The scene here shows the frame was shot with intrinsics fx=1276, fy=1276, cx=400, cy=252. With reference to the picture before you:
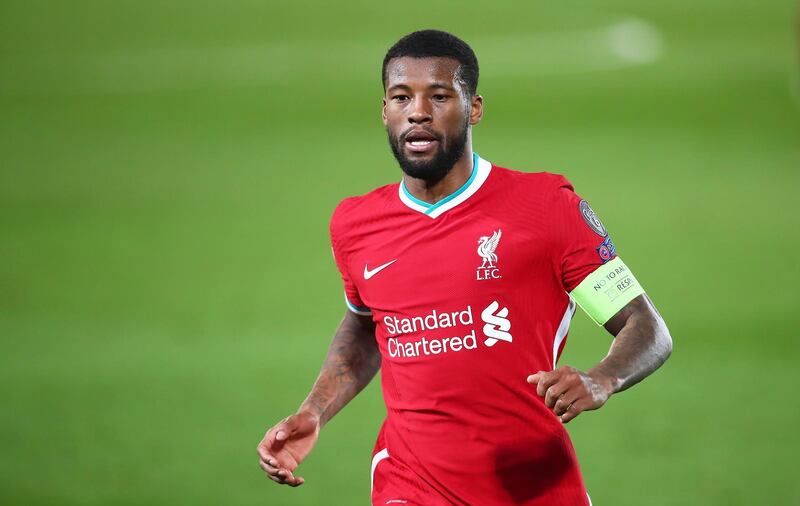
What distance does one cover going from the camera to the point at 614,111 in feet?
50.2

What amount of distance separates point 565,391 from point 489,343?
58 centimetres

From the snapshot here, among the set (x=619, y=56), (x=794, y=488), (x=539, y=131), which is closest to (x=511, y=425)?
(x=794, y=488)

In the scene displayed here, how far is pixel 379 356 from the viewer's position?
4918 mm

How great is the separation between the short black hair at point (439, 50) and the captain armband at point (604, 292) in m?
0.81

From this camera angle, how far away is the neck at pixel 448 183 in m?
4.38

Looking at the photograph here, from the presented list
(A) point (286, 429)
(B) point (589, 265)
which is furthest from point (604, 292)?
(A) point (286, 429)

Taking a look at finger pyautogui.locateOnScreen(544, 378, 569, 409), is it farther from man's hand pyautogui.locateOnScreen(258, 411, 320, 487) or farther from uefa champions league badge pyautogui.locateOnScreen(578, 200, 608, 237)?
man's hand pyautogui.locateOnScreen(258, 411, 320, 487)

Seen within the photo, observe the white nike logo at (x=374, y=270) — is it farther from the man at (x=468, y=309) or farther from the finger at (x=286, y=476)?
the finger at (x=286, y=476)

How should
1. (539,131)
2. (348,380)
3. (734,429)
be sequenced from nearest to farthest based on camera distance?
1. (348,380)
2. (734,429)
3. (539,131)

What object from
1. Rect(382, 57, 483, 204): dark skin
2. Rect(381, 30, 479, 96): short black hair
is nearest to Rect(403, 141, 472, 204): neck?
Rect(382, 57, 483, 204): dark skin

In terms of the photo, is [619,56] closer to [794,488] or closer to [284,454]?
[794,488]

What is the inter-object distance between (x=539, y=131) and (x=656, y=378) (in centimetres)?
595

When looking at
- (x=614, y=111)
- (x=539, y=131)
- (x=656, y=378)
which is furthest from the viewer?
(x=614, y=111)

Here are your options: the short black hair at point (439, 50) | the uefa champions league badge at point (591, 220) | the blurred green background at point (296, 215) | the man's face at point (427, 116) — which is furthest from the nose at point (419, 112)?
the blurred green background at point (296, 215)
